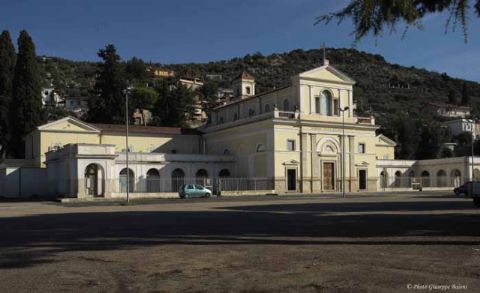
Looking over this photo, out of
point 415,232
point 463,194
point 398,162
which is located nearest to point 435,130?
point 398,162

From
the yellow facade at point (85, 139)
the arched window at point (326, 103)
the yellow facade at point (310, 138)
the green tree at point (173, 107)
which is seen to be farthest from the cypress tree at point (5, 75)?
the arched window at point (326, 103)

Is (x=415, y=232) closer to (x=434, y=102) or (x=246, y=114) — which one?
(x=246, y=114)

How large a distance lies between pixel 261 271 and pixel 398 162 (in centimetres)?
7851

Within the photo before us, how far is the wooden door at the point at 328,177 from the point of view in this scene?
67.2 m

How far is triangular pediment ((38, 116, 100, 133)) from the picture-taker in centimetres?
6519

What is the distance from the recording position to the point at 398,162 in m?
84.8

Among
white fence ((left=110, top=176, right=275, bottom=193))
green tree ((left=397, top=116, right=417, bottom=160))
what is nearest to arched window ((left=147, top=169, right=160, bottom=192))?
white fence ((left=110, top=176, right=275, bottom=193))

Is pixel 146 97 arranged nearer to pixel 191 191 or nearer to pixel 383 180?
pixel 383 180

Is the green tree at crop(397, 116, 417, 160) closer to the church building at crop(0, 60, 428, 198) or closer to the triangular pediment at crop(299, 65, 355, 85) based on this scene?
the church building at crop(0, 60, 428, 198)

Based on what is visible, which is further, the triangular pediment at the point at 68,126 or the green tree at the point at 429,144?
the green tree at the point at 429,144

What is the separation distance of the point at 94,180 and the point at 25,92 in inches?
737

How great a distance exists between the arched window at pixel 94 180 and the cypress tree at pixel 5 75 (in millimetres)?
21158

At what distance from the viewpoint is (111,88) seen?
81.1 m

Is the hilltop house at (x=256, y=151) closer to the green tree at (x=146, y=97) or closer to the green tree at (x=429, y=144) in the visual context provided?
the green tree at (x=429, y=144)
